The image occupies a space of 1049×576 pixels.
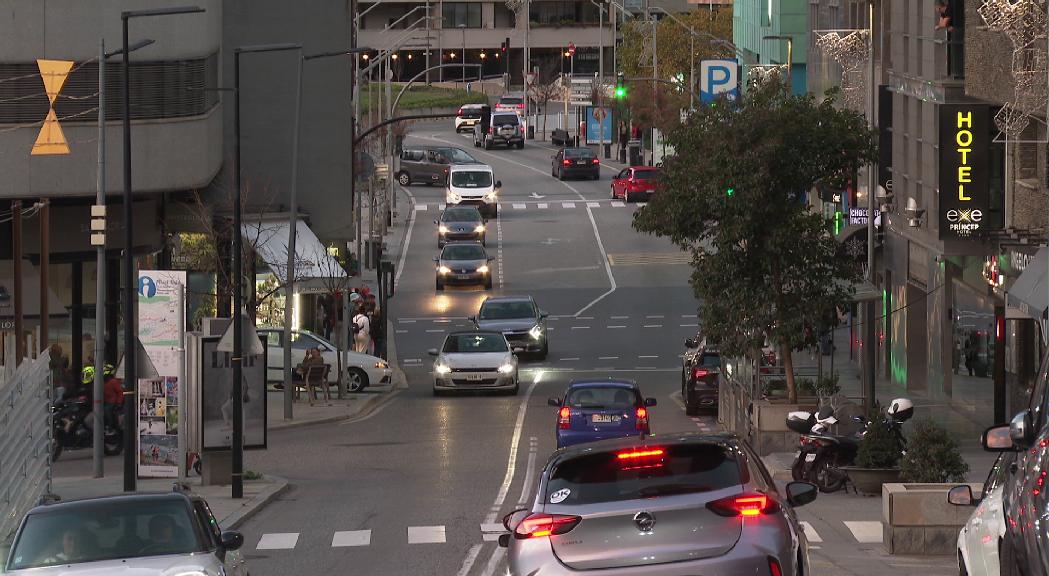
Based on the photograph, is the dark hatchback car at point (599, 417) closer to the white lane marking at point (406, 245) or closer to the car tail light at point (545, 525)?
the car tail light at point (545, 525)

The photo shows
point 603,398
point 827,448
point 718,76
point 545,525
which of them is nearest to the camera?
point 545,525

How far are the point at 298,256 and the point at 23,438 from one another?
82.7 ft

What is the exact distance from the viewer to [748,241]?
3130cm

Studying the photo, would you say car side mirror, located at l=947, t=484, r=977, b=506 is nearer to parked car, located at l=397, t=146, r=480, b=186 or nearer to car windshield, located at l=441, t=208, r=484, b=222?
car windshield, located at l=441, t=208, r=484, b=222

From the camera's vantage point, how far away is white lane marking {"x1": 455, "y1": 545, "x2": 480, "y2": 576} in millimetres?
18247

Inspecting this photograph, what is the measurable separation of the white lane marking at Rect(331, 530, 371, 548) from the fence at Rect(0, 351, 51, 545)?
3.91 meters

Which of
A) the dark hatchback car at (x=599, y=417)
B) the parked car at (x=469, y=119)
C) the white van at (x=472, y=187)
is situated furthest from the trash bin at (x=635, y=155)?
the dark hatchback car at (x=599, y=417)

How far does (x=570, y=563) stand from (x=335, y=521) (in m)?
13.1

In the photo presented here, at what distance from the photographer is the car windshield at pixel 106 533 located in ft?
45.2

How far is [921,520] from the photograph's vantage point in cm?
1795

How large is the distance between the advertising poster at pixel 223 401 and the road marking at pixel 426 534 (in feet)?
21.0

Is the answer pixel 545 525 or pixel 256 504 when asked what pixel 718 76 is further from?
pixel 545 525

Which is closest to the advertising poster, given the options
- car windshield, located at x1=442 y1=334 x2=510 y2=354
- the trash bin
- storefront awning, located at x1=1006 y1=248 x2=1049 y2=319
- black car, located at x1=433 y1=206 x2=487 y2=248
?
storefront awning, located at x1=1006 y1=248 x2=1049 y2=319

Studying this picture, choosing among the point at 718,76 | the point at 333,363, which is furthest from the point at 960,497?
the point at 718,76
